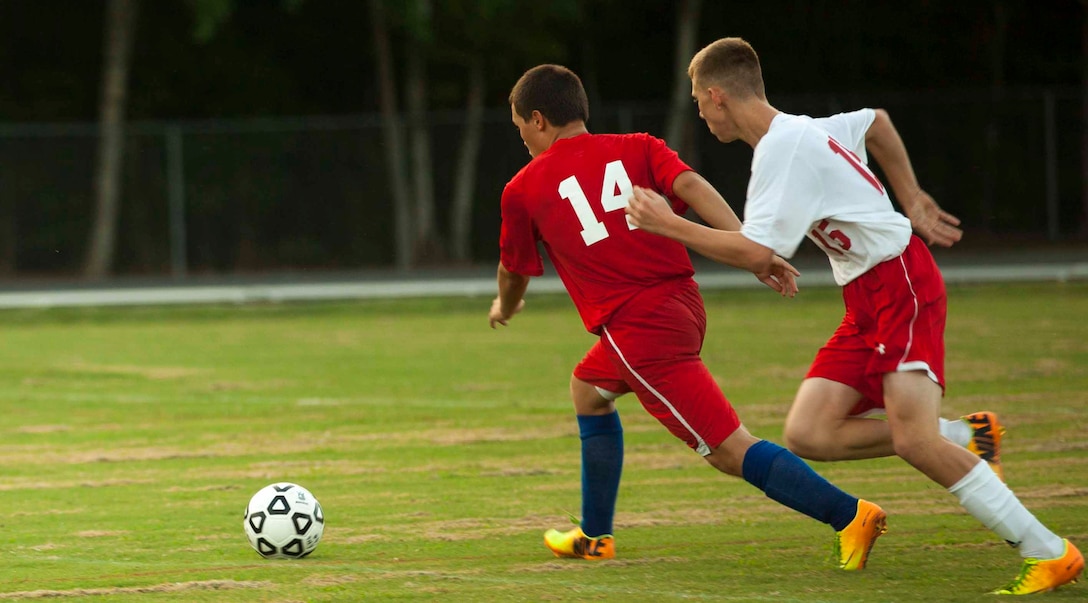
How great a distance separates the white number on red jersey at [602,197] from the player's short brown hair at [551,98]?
0.28 meters

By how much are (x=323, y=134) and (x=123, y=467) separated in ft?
65.0

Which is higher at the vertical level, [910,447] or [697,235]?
[697,235]

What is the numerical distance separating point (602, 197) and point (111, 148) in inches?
977

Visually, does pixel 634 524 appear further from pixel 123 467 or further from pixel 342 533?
pixel 123 467

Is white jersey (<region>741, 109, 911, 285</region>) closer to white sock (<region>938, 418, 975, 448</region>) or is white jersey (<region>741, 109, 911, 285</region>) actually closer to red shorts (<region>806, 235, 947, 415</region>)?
red shorts (<region>806, 235, 947, 415</region>)

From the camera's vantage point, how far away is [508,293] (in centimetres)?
610

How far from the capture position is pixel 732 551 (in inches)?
238

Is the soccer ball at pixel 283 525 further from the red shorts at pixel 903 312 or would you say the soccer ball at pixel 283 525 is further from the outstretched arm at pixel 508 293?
the red shorts at pixel 903 312

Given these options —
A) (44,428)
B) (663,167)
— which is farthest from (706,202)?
(44,428)

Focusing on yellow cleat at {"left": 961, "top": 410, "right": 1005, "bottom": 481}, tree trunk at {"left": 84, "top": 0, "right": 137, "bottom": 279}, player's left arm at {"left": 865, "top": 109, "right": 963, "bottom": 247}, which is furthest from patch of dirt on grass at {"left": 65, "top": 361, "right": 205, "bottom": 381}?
tree trunk at {"left": 84, "top": 0, "right": 137, "bottom": 279}

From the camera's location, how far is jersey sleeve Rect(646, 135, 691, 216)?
18.1 ft

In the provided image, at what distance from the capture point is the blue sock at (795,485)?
5422 millimetres

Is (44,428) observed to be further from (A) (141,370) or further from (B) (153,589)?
(B) (153,589)

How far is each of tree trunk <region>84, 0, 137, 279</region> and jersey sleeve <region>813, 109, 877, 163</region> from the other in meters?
25.0
